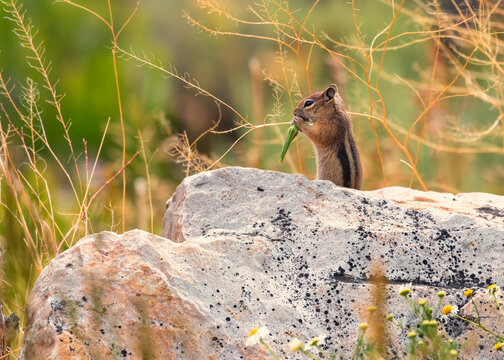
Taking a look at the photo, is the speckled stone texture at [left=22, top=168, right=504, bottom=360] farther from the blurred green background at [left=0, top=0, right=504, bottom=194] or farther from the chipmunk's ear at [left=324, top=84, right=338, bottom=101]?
the blurred green background at [left=0, top=0, right=504, bottom=194]

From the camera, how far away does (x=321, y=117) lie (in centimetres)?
464

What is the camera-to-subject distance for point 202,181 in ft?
10.4

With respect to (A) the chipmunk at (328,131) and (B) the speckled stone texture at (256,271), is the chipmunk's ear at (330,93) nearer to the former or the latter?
(A) the chipmunk at (328,131)

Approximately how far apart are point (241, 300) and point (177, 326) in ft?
0.82

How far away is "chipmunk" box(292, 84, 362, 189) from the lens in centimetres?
439

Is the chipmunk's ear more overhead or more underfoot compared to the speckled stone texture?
more overhead

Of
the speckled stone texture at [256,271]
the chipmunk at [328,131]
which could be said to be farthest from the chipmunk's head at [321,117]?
the speckled stone texture at [256,271]

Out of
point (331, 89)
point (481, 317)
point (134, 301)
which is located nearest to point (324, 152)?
point (331, 89)

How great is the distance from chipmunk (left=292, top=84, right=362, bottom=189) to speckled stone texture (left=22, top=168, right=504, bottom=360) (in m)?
1.19

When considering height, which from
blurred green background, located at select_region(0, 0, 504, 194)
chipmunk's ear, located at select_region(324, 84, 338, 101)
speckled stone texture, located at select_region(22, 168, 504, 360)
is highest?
chipmunk's ear, located at select_region(324, 84, 338, 101)

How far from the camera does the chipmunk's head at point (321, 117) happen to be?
4.61 metres

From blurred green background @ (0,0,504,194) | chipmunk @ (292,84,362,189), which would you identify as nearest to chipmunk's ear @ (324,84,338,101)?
chipmunk @ (292,84,362,189)

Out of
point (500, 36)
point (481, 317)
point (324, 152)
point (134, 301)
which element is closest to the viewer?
point (134, 301)

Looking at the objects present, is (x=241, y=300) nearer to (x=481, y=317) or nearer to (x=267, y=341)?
(x=267, y=341)
